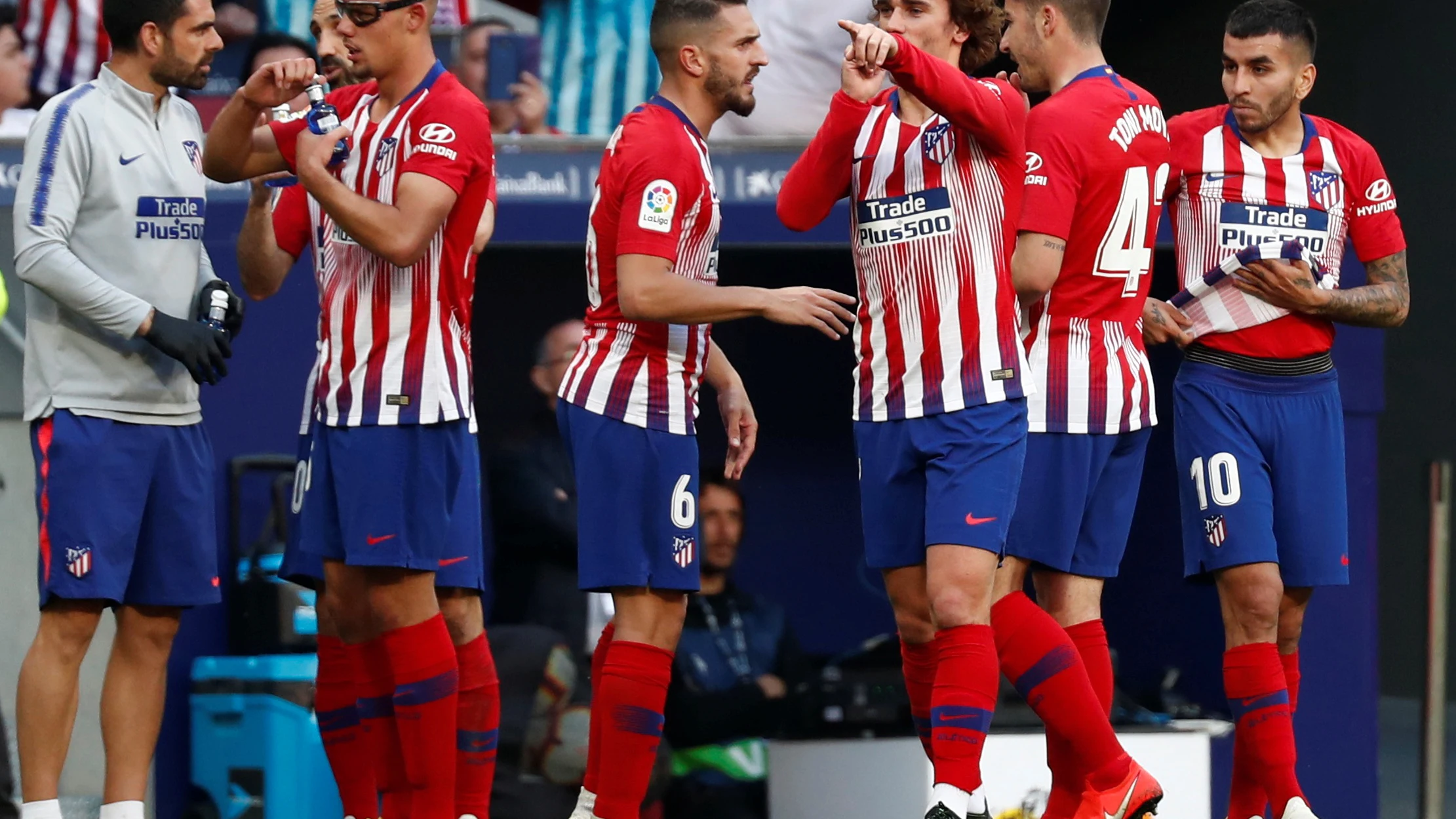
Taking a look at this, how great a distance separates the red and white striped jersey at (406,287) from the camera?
13.9ft

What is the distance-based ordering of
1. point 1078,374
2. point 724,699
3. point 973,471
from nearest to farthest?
1. point 973,471
2. point 1078,374
3. point 724,699

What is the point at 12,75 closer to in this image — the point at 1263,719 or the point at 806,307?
the point at 806,307

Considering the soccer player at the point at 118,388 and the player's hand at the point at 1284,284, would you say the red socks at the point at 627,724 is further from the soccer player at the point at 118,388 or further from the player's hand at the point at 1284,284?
the player's hand at the point at 1284,284

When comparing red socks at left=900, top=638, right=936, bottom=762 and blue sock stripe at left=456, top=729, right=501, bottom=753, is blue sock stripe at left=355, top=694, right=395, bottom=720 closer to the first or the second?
blue sock stripe at left=456, top=729, right=501, bottom=753

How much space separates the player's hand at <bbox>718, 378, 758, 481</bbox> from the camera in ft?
15.1

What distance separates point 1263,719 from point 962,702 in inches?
48.0

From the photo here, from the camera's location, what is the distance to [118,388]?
450cm

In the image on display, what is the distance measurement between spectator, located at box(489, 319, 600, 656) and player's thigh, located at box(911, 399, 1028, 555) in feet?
7.29

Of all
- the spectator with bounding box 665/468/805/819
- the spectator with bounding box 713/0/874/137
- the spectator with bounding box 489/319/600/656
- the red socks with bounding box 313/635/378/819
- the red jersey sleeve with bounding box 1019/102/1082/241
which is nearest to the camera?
the red jersey sleeve with bounding box 1019/102/1082/241

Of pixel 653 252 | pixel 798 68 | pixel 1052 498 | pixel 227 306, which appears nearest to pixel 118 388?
pixel 227 306

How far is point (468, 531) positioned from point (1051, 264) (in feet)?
5.00

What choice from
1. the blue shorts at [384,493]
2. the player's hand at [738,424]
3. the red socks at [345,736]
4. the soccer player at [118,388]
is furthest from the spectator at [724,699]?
the soccer player at [118,388]

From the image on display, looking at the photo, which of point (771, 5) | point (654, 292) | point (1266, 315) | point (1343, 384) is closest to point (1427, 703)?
point (1343, 384)

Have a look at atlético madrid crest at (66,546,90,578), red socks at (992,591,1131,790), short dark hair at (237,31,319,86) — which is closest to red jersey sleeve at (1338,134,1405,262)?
red socks at (992,591,1131,790)
